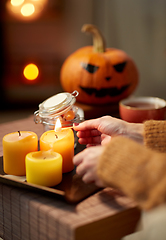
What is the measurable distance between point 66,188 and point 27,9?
1.04 m

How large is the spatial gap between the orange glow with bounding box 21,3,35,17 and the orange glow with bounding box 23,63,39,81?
0.79 ft

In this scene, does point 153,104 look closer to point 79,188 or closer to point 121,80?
point 121,80

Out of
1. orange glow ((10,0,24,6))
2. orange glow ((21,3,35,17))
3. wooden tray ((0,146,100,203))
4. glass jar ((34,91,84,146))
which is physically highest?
orange glow ((10,0,24,6))

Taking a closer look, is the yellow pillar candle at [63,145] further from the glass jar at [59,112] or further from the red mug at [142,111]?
the red mug at [142,111]

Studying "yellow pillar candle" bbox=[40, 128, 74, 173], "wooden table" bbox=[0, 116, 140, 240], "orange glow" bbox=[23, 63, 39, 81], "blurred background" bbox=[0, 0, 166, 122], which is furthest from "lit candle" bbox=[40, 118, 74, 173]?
"orange glow" bbox=[23, 63, 39, 81]

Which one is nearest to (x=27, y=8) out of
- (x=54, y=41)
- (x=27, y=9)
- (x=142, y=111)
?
(x=27, y=9)

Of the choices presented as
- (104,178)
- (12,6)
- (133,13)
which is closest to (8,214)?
(104,178)

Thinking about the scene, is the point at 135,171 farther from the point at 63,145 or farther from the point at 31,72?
the point at 31,72

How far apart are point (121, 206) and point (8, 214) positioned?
24 cm

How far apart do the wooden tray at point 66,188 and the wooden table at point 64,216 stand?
0.01 m

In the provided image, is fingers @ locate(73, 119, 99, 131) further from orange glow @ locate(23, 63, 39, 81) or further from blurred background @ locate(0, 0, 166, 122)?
orange glow @ locate(23, 63, 39, 81)

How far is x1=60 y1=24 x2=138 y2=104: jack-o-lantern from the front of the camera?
112 cm

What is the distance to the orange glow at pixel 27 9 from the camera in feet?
4.19

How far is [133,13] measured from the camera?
1.47m
